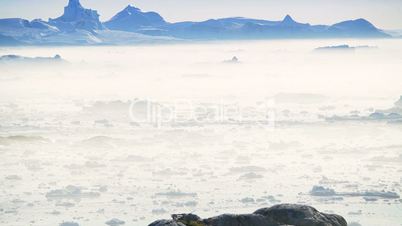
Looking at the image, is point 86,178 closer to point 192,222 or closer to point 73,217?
point 73,217

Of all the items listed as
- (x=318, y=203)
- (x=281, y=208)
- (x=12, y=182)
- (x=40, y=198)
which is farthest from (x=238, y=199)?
(x=281, y=208)

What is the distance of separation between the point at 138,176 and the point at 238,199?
161 ft

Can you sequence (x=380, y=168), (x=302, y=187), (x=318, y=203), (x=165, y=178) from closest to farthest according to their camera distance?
1. (x=318, y=203)
2. (x=302, y=187)
3. (x=165, y=178)
4. (x=380, y=168)

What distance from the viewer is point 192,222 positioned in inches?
1470

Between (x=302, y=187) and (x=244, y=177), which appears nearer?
(x=302, y=187)

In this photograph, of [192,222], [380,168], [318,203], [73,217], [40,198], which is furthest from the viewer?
[380,168]

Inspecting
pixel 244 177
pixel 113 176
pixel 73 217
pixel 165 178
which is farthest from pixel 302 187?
pixel 73 217

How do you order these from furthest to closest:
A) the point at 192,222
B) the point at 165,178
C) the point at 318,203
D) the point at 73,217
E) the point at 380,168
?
the point at 380,168
the point at 165,178
the point at 318,203
the point at 73,217
the point at 192,222

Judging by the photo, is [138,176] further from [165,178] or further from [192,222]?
[192,222]

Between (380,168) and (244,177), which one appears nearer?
(244,177)

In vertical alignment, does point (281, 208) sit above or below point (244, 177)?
above

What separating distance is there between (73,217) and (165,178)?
56.2 metres

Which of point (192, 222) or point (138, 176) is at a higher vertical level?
point (192, 222)

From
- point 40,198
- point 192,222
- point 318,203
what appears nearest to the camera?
point 192,222
